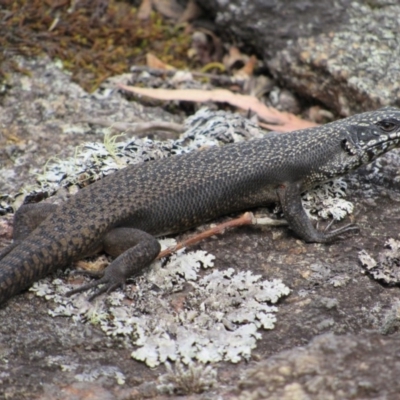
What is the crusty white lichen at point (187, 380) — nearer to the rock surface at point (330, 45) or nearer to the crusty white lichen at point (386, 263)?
the crusty white lichen at point (386, 263)

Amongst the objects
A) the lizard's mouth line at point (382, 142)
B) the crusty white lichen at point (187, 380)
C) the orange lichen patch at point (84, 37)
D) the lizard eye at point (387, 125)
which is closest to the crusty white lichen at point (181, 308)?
the crusty white lichen at point (187, 380)

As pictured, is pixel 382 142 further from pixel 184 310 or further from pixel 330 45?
pixel 184 310

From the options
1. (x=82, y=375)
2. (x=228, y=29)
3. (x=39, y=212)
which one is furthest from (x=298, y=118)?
(x=82, y=375)

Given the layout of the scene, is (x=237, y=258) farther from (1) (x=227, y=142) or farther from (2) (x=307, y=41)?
(2) (x=307, y=41)

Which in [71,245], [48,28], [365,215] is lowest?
[365,215]

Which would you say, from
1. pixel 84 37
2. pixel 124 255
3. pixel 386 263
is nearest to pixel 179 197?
pixel 124 255

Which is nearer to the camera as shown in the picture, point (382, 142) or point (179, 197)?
point (179, 197)

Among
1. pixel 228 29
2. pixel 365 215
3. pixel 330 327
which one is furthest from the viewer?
pixel 228 29
